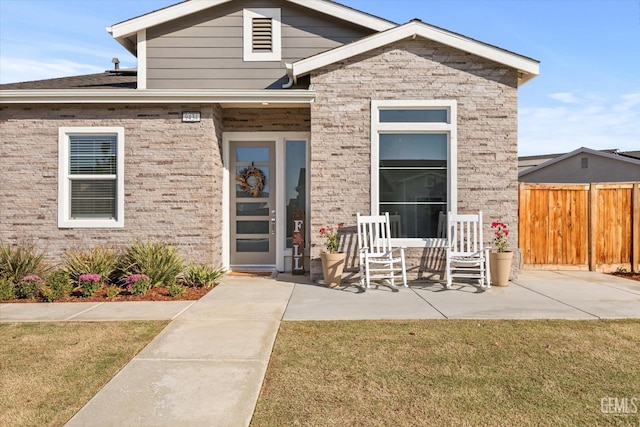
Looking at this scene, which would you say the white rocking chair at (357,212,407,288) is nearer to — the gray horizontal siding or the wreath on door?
the wreath on door

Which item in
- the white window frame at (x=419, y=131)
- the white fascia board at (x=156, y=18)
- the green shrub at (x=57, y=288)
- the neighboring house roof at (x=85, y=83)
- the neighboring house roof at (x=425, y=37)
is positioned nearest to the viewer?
the green shrub at (x=57, y=288)

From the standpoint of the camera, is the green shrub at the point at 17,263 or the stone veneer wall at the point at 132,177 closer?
the green shrub at the point at 17,263

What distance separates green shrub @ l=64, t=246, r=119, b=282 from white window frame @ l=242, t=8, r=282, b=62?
4.40m

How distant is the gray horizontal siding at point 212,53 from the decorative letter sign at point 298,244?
2613mm

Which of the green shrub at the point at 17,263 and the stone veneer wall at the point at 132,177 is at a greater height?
the stone veneer wall at the point at 132,177

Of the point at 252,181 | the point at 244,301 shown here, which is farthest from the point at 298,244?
the point at 244,301

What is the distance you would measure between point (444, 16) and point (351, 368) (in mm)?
8693

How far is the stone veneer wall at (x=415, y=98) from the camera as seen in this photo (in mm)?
7023

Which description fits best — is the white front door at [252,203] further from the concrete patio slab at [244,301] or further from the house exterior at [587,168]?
the house exterior at [587,168]

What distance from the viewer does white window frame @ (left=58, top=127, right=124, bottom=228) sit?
7.12m

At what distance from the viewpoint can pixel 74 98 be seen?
6957 millimetres

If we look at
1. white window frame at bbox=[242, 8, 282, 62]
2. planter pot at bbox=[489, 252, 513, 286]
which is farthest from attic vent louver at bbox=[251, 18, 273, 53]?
planter pot at bbox=[489, 252, 513, 286]

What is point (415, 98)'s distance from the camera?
7.04 meters

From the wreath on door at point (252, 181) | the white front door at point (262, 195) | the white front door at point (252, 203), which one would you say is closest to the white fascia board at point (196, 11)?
the white front door at point (262, 195)
